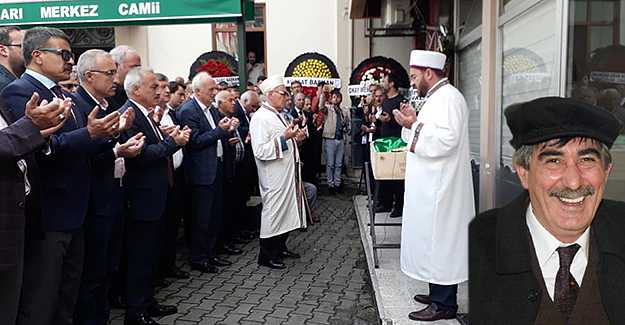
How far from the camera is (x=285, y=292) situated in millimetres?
5461

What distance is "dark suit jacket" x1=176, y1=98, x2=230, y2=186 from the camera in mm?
5770

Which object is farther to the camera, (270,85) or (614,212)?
(270,85)

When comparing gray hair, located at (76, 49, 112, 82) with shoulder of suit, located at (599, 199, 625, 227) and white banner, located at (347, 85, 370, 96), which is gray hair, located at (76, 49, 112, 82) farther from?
white banner, located at (347, 85, 370, 96)

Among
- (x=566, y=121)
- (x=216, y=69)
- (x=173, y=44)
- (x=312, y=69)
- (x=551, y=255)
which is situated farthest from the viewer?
(x=173, y=44)

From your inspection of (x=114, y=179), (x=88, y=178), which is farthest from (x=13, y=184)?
(x=114, y=179)

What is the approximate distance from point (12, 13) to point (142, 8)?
1.74 m

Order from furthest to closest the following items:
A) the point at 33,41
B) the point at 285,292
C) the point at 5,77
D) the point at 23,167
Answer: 1. the point at 285,292
2. the point at 5,77
3. the point at 33,41
4. the point at 23,167

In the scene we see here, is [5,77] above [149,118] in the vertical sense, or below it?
above

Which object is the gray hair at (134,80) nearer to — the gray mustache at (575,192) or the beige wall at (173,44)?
the gray mustache at (575,192)

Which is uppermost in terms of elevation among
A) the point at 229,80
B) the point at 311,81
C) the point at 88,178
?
the point at 311,81

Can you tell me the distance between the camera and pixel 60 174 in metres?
3.42

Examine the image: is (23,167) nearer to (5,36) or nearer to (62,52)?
(62,52)

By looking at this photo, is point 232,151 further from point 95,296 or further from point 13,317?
point 13,317

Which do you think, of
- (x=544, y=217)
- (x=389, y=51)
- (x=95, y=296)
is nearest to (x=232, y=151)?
(x=95, y=296)
